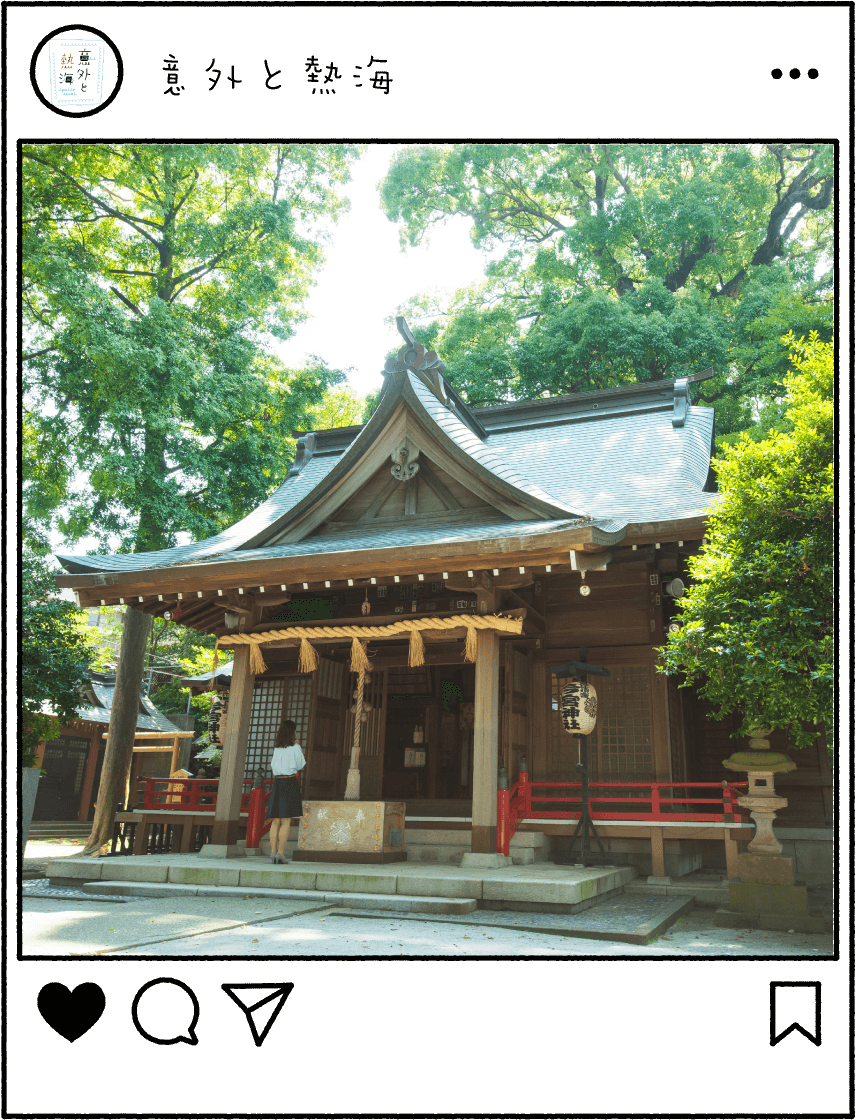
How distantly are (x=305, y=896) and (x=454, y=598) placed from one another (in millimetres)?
4066

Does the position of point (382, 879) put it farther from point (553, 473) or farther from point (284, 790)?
point (553, 473)

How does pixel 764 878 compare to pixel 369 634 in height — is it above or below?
below

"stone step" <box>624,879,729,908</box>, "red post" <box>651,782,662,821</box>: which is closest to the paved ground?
"stone step" <box>624,879,729,908</box>

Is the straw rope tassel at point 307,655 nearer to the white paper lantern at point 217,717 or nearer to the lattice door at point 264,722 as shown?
the lattice door at point 264,722

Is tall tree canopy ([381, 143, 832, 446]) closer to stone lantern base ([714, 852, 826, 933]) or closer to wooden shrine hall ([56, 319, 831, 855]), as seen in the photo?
wooden shrine hall ([56, 319, 831, 855])

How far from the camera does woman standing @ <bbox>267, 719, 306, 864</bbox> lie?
28.7ft

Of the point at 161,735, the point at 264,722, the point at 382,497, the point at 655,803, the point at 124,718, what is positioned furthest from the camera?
the point at 161,735

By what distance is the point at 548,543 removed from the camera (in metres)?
7.61

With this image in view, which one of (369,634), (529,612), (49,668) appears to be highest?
(529,612)

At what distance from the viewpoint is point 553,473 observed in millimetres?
12680

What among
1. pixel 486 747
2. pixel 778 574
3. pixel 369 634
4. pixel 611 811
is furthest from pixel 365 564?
pixel 778 574

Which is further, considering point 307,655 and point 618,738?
point 618,738
